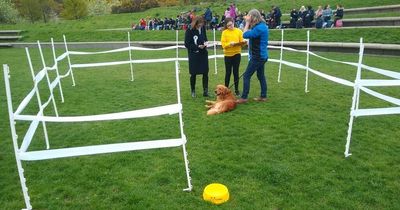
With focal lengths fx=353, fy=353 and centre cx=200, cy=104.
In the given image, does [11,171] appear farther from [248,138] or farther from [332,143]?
[332,143]

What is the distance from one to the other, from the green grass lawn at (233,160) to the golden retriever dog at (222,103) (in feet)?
0.53

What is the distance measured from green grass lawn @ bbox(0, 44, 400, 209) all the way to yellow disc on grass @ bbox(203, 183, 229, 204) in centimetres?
8

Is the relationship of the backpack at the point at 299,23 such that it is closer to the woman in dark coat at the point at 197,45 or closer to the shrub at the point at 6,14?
the woman in dark coat at the point at 197,45

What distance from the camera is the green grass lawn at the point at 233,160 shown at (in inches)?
167

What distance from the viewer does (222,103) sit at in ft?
24.6

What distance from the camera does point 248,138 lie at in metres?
6.09

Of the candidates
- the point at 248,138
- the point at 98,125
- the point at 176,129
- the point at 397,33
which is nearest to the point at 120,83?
the point at 98,125

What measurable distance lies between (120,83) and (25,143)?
23.3 ft

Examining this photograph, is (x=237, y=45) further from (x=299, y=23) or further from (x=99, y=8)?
(x=99, y=8)

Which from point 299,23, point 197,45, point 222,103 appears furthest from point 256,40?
point 299,23

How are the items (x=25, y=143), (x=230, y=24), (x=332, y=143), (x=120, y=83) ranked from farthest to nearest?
(x=120, y=83) → (x=230, y=24) → (x=332, y=143) → (x=25, y=143)

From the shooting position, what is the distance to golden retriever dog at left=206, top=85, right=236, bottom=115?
746cm

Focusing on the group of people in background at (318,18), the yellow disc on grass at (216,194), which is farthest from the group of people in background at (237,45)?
the group of people in background at (318,18)

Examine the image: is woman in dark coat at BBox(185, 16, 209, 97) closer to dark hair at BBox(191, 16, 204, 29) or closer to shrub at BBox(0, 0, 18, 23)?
dark hair at BBox(191, 16, 204, 29)
